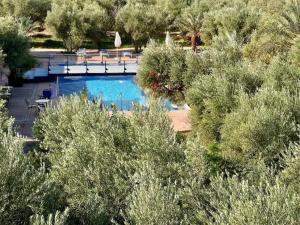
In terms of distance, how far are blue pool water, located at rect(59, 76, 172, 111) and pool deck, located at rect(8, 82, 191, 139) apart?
1423 millimetres

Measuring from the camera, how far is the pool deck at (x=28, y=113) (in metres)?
21.1

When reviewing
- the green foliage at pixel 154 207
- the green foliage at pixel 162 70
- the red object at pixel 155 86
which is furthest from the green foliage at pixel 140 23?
the green foliage at pixel 154 207

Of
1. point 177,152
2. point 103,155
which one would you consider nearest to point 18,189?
point 103,155

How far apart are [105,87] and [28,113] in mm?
8067

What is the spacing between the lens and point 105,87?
30531 millimetres

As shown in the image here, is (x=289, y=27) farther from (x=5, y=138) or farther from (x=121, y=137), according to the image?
(x=5, y=138)

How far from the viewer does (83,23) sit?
36.3 metres

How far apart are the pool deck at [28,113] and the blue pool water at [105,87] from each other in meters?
1.42

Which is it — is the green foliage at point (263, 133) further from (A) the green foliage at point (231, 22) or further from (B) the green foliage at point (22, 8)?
(B) the green foliage at point (22, 8)

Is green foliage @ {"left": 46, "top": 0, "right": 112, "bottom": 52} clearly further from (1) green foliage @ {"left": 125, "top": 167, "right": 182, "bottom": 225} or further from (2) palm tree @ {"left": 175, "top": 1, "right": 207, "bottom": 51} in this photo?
(1) green foliage @ {"left": 125, "top": 167, "right": 182, "bottom": 225}

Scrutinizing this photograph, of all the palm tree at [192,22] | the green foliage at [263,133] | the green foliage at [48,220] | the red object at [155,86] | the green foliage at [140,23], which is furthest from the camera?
the palm tree at [192,22]

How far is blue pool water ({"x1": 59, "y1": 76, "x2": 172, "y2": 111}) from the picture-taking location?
2881 centimetres

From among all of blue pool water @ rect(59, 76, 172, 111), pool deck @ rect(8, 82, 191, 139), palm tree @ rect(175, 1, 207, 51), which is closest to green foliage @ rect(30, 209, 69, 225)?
pool deck @ rect(8, 82, 191, 139)

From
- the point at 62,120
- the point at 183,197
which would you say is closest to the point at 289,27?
the point at 62,120
